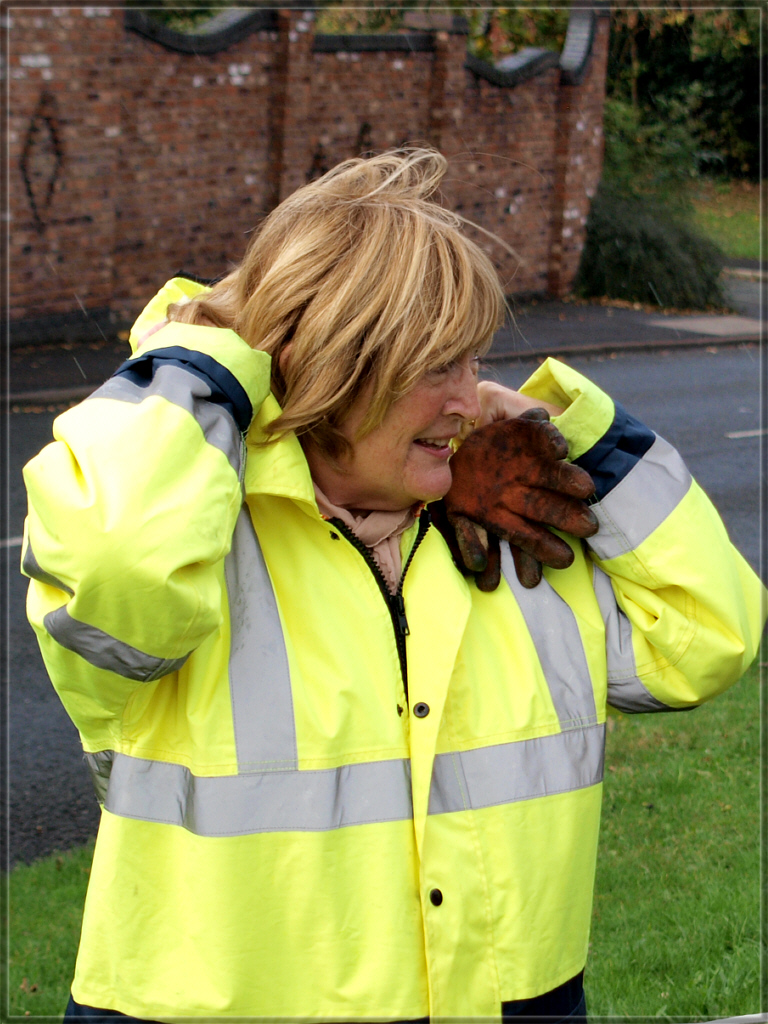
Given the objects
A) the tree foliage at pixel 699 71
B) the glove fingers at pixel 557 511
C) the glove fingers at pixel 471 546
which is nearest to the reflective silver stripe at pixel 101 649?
the glove fingers at pixel 471 546

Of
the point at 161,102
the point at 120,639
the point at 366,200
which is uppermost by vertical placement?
the point at 161,102

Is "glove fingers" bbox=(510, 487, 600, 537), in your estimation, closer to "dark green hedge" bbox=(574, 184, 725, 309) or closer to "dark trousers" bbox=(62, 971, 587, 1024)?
"dark trousers" bbox=(62, 971, 587, 1024)

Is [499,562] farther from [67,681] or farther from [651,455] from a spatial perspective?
[67,681]

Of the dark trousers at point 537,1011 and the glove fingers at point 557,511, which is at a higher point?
the glove fingers at point 557,511

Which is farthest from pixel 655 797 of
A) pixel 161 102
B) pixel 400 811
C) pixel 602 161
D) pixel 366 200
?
pixel 602 161

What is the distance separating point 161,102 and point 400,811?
42.0ft

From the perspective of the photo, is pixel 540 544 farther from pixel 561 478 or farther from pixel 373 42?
pixel 373 42

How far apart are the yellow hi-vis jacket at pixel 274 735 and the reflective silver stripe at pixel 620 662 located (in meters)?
0.13

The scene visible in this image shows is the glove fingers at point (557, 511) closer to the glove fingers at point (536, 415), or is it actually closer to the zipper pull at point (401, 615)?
the glove fingers at point (536, 415)

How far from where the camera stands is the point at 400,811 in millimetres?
1686

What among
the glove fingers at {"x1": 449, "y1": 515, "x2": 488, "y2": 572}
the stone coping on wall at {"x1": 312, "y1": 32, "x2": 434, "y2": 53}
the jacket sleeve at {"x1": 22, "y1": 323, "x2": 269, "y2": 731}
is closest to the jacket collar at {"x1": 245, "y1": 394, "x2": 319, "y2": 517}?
the jacket sleeve at {"x1": 22, "y1": 323, "x2": 269, "y2": 731}

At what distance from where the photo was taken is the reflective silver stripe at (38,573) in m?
1.47

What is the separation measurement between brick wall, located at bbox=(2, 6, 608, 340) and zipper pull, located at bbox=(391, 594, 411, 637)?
9.10 meters

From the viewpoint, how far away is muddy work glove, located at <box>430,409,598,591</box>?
6.35ft
